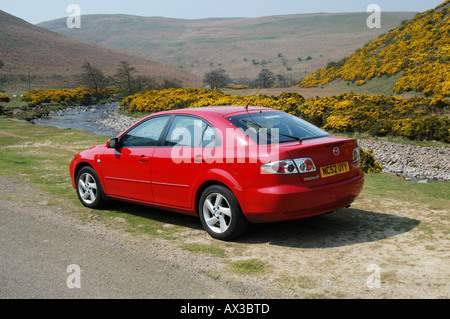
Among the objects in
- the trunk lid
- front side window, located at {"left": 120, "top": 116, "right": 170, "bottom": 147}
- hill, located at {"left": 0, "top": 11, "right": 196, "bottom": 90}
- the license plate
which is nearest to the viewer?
the trunk lid

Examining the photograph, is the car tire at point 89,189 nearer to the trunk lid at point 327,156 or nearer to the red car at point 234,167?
the red car at point 234,167

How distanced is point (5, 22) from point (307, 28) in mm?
125653

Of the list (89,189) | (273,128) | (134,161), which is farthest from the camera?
(89,189)

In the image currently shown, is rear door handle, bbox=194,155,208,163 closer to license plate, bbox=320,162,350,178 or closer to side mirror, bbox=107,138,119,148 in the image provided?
license plate, bbox=320,162,350,178

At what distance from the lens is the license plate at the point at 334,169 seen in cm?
518

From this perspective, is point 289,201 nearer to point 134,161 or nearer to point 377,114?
point 134,161

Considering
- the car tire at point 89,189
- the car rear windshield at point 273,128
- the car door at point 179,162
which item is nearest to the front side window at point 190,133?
the car door at point 179,162

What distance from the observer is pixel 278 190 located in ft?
16.2

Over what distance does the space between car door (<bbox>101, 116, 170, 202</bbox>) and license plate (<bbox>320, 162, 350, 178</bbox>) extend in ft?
7.50

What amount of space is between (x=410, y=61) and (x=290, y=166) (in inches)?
1166

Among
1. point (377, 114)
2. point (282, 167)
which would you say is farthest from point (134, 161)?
point (377, 114)

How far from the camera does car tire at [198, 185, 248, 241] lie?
5270mm

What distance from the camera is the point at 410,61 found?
31.2 metres

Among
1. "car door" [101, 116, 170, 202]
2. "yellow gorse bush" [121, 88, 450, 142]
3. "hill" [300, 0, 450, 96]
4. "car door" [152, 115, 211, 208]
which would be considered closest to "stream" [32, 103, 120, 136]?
"yellow gorse bush" [121, 88, 450, 142]
